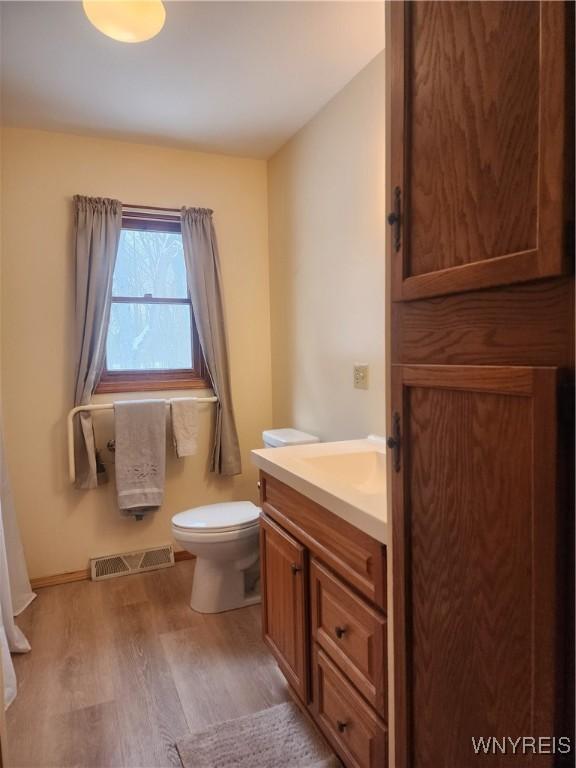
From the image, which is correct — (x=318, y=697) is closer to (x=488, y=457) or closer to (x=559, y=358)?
(x=488, y=457)

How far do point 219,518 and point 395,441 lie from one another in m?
1.57

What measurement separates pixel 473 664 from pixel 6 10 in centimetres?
235

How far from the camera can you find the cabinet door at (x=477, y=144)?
0.58 meters

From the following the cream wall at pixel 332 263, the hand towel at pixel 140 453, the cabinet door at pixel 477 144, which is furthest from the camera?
the hand towel at pixel 140 453

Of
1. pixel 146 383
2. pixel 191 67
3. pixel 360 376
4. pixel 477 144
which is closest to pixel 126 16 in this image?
pixel 191 67

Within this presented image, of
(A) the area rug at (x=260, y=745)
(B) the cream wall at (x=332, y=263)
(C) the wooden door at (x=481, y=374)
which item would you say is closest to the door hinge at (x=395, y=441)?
(C) the wooden door at (x=481, y=374)

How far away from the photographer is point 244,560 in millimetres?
2328

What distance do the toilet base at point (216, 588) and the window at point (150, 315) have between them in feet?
3.65

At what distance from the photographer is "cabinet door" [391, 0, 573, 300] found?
584 millimetres

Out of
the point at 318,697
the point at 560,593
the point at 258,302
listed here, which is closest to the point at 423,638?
the point at 560,593

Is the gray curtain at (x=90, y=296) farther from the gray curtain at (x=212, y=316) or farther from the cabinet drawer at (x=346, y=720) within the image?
the cabinet drawer at (x=346, y=720)

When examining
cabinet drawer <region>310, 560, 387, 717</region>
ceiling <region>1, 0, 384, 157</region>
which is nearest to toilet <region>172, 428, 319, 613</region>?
cabinet drawer <region>310, 560, 387, 717</region>

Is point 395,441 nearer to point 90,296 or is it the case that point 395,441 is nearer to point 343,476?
point 343,476

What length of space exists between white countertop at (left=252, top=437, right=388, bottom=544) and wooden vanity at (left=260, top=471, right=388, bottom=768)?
1.9 inches
